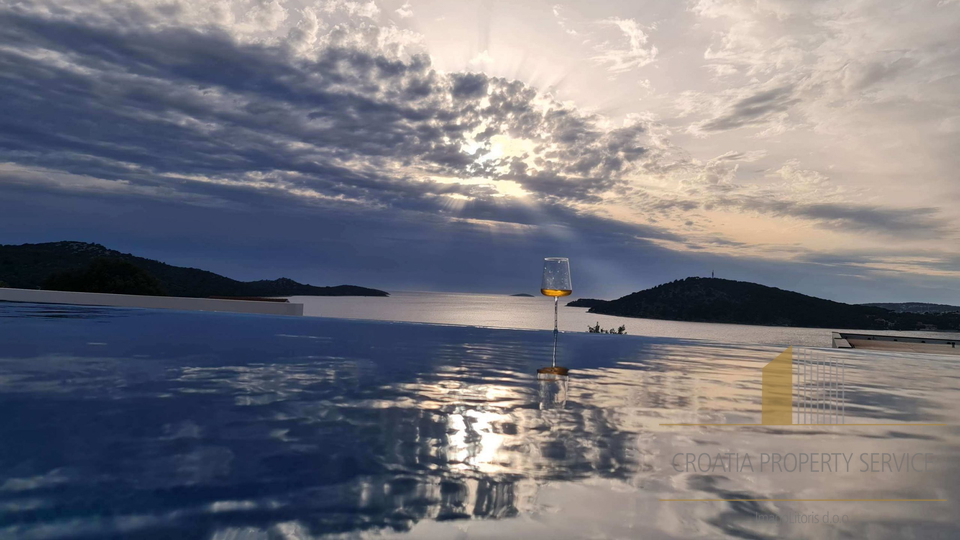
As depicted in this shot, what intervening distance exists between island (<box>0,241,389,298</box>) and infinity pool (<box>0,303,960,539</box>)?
67.7ft

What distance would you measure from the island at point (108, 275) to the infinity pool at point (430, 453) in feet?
67.7

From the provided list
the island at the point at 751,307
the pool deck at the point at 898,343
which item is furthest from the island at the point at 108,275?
the island at the point at 751,307

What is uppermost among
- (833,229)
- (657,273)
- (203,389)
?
(833,229)

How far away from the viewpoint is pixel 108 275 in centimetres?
2703

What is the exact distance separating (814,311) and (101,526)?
67.4 m

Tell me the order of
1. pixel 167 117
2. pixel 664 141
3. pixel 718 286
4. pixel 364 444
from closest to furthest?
pixel 364 444, pixel 664 141, pixel 167 117, pixel 718 286

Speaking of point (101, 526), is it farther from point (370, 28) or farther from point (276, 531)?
point (370, 28)

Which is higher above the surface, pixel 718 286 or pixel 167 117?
pixel 167 117

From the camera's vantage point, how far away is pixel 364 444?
2.05 meters

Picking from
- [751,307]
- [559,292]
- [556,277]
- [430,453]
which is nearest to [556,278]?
[556,277]

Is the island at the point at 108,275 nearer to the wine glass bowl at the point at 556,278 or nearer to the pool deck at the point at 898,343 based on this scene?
the wine glass bowl at the point at 556,278

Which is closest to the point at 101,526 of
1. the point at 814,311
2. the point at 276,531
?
the point at 276,531

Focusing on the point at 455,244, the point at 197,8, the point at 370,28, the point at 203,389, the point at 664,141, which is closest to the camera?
the point at 203,389

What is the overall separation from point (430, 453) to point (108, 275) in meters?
31.5
